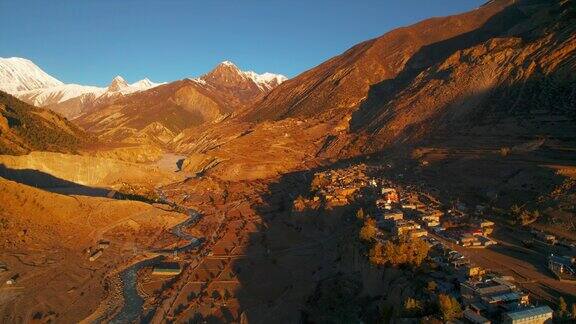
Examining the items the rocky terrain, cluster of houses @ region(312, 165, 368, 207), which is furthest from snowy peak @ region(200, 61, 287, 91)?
cluster of houses @ region(312, 165, 368, 207)

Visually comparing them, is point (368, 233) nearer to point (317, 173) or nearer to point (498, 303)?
point (498, 303)

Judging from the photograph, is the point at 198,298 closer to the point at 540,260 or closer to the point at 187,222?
the point at 540,260

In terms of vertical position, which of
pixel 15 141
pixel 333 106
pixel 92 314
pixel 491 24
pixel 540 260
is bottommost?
pixel 92 314

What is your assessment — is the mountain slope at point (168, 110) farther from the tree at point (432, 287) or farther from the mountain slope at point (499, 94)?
the tree at point (432, 287)

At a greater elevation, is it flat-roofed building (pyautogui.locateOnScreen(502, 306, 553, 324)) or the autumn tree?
the autumn tree

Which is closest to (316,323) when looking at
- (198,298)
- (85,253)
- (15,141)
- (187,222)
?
(198,298)

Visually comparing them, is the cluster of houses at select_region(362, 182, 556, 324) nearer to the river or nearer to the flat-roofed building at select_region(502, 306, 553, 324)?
the flat-roofed building at select_region(502, 306, 553, 324)

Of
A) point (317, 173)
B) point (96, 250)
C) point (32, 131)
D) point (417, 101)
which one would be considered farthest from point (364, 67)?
point (96, 250)
